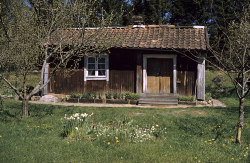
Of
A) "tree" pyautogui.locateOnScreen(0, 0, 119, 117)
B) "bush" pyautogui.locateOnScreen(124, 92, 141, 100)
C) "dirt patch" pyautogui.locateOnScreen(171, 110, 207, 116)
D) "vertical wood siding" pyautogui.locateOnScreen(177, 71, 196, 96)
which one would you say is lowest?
"dirt patch" pyautogui.locateOnScreen(171, 110, 207, 116)

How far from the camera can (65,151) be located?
5.44m

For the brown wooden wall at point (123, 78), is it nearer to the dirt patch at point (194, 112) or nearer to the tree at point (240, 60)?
the dirt patch at point (194, 112)

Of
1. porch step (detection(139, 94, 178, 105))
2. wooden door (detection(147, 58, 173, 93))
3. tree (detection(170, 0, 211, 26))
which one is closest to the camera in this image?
porch step (detection(139, 94, 178, 105))

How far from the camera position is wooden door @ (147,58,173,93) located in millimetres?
13833

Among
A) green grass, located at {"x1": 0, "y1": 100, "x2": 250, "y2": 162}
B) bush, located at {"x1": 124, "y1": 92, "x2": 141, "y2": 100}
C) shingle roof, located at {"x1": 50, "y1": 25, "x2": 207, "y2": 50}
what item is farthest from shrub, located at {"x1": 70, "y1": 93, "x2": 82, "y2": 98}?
green grass, located at {"x1": 0, "y1": 100, "x2": 250, "y2": 162}

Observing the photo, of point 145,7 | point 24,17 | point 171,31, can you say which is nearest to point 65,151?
point 24,17

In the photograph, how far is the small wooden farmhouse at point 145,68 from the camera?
43.5 feet

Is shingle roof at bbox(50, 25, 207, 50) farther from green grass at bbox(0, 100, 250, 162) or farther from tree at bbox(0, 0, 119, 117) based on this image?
green grass at bbox(0, 100, 250, 162)

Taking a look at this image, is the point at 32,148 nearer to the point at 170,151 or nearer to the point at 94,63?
the point at 170,151

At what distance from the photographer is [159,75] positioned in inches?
548

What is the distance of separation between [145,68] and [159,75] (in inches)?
32.9

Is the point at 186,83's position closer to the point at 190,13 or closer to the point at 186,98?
the point at 186,98

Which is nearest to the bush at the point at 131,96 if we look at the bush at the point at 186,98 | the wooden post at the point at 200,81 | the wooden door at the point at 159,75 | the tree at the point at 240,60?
the wooden door at the point at 159,75

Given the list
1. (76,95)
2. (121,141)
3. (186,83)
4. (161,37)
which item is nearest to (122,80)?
(76,95)
